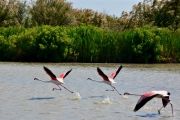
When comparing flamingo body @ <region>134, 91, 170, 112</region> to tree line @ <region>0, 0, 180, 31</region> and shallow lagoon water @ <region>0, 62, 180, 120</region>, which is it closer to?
shallow lagoon water @ <region>0, 62, 180, 120</region>

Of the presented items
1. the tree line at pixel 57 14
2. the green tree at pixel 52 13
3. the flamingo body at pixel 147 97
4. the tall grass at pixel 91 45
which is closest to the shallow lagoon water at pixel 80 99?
the flamingo body at pixel 147 97

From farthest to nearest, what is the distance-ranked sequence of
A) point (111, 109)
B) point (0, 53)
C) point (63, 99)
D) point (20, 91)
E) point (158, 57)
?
point (0, 53) < point (158, 57) < point (20, 91) < point (63, 99) < point (111, 109)

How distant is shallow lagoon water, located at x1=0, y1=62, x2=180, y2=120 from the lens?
15328 millimetres

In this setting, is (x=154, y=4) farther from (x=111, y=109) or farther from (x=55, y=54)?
→ (x=111, y=109)

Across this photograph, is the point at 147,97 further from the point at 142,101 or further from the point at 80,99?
the point at 80,99

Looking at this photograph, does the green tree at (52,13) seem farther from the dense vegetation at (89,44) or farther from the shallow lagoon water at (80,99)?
the shallow lagoon water at (80,99)

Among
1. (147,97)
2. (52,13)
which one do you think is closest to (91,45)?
(52,13)

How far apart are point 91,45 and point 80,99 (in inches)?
957

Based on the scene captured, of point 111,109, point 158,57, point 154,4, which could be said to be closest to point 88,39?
point 158,57

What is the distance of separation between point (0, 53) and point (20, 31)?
3419 millimetres

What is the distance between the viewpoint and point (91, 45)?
43562mm

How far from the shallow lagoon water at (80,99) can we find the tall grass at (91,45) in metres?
12.0

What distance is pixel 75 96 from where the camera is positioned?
1981 centimetres

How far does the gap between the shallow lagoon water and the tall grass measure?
12035mm
